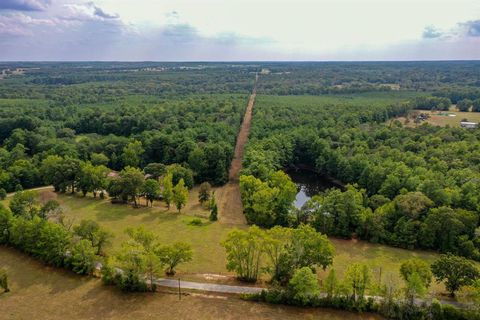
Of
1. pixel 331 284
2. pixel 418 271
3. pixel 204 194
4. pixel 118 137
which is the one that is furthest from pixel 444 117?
pixel 331 284

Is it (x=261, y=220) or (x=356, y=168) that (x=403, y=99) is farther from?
(x=261, y=220)

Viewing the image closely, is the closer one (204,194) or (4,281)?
(4,281)

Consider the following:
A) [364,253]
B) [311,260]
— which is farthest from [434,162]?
[311,260]

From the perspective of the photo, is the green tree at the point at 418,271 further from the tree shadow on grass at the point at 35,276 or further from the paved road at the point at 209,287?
the tree shadow on grass at the point at 35,276

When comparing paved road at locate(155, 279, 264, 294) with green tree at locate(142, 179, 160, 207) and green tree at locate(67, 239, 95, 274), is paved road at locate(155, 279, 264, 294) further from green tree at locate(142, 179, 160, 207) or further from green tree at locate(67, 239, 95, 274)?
green tree at locate(142, 179, 160, 207)

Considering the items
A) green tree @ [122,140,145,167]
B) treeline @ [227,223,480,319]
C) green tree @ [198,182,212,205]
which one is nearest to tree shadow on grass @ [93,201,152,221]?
green tree @ [198,182,212,205]

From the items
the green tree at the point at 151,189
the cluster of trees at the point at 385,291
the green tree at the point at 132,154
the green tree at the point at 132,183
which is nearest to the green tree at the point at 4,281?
the green tree at the point at 132,183

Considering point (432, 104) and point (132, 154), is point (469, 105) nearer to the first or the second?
point (432, 104)
